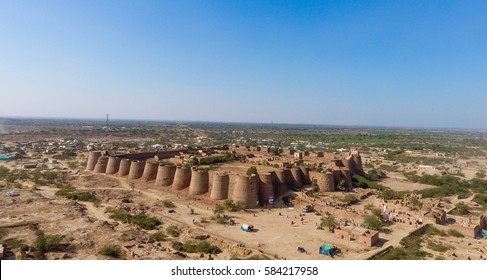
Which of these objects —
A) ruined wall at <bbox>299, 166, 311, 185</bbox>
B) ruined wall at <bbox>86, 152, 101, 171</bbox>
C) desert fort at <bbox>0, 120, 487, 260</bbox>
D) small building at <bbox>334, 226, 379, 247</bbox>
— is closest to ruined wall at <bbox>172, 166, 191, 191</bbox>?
desert fort at <bbox>0, 120, 487, 260</bbox>

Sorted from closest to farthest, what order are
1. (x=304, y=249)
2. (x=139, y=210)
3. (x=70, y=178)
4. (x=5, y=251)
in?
1. (x=5, y=251)
2. (x=304, y=249)
3. (x=139, y=210)
4. (x=70, y=178)

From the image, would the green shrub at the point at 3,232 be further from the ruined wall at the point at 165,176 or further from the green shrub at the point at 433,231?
the green shrub at the point at 433,231

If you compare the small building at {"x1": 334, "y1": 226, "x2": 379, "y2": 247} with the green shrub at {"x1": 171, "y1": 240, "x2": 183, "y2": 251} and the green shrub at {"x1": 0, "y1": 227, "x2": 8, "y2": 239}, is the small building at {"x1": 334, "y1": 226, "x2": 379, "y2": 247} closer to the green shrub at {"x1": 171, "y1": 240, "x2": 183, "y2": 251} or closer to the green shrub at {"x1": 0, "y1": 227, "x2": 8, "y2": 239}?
the green shrub at {"x1": 171, "y1": 240, "x2": 183, "y2": 251}

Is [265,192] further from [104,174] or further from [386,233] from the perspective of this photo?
[104,174]

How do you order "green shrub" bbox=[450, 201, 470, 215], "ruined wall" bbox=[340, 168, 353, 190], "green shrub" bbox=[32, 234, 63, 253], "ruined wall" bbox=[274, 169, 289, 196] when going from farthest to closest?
"ruined wall" bbox=[340, 168, 353, 190], "ruined wall" bbox=[274, 169, 289, 196], "green shrub" bbox=[450, 201, 470, 215], "green shrub" bbox=[32, 234, 63, 253]

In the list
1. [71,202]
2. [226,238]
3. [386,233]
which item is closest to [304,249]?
[226,238]

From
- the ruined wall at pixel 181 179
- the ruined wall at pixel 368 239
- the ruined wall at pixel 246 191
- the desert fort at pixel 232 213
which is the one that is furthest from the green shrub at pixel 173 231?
the ruined wall at pixel 368 239
